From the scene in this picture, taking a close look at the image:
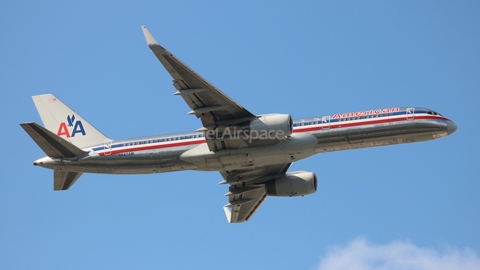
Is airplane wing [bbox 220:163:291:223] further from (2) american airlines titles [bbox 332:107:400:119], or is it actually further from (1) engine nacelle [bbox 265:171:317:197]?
(2) american airlines titles [bbox 332:107:400:119]

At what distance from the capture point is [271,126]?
51.1 m

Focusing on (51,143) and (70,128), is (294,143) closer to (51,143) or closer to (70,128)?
(51,143)

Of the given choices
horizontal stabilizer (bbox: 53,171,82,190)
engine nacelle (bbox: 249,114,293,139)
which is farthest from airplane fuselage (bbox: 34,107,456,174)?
horizontal stabilizer (bbox: 53,171,82,190)

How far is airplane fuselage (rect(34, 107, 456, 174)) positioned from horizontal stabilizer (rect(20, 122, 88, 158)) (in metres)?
0.50

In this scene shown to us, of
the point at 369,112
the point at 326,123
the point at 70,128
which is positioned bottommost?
the point at 326,123

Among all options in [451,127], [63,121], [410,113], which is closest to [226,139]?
[410,113]

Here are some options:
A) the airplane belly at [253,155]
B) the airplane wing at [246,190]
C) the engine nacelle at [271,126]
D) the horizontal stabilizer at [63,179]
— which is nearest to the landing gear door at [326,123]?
the airplane belly at [253,155]

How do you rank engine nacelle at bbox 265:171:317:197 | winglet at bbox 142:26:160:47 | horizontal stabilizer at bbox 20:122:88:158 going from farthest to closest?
engine nacelle at bbox 265:171:317:197 < horizontal stabilizer at bbox 20:122:88:158 < winglet at bbox 142:26:160:47

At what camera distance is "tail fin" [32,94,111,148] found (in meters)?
59.2

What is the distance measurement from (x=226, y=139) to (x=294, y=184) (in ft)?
33.4

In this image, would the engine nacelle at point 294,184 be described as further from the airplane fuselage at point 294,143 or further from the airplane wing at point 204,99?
the airplane wing at point 204,99

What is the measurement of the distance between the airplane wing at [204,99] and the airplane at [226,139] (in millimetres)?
69

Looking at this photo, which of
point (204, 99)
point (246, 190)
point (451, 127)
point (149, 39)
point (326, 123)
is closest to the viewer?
point (149, 39)

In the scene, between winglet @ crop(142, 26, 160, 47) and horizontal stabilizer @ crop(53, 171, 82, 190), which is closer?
winglet @ crop(142, 26, 160, 47)
